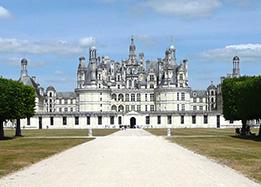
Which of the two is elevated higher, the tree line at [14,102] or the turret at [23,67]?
the turret at [23,67]

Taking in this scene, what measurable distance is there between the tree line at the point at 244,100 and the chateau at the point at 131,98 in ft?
171

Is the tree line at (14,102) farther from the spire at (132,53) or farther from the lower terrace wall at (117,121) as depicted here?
the spire at (132,53)

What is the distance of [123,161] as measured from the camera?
22734 millimetres

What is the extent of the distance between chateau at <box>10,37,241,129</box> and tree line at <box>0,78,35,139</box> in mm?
58679

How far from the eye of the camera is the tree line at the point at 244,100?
165 feet

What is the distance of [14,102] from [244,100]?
22.6 m

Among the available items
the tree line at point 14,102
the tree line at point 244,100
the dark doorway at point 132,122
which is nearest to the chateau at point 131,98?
the dark doorway at point 132,122

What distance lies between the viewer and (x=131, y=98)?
139 metres

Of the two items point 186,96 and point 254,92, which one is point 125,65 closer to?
point 186,96

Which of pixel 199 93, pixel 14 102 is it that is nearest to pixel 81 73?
pixel 199 93

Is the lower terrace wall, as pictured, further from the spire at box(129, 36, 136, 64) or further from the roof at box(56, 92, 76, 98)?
the roof at box(56, 92, 76, 98)

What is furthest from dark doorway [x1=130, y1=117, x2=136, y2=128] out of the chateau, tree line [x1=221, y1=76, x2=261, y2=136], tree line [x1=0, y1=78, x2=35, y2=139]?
tree line [x1=0, y1=78, x2=35, y2=139]

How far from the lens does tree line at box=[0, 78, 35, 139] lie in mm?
52000

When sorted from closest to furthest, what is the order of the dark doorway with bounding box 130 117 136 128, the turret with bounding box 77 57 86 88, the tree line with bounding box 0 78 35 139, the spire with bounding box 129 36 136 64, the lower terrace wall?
the tree line with bounding box 0 78 35 139
the lower terrace wall
the dark doorway with bounding box 130 117 136 128
the turret with bounding box 77 57 86 88
the spire with bounding box 129 36 136 64
